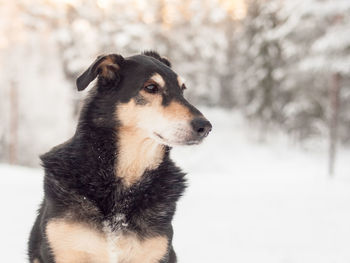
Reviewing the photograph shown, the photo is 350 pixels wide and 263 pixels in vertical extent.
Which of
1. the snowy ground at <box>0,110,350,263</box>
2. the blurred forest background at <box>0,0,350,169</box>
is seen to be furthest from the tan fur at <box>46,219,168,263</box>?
the blurred forest background at <box>0,0,350,169</box>

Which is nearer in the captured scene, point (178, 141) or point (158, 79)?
point (178, 141)

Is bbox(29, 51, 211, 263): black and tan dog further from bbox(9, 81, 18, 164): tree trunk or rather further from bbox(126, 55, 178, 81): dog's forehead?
bbox(9, 81, 18, 164): tree trunk

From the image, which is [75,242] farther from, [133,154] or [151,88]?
[151,88]

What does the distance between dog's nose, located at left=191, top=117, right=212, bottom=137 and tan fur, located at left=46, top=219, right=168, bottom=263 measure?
38.1 inches

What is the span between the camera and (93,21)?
3175 centimetres

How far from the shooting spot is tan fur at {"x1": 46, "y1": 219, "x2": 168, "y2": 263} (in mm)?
3172

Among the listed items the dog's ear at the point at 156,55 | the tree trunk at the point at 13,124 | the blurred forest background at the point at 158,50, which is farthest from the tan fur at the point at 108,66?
the tree trunk at the point at 13,124

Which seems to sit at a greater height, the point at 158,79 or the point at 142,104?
the point at 158,79

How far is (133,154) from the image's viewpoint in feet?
12.0

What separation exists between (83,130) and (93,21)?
1179 inches

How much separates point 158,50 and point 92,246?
2938cm

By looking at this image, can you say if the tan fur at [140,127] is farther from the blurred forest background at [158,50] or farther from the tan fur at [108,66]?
the blurred forest background at [158,50]

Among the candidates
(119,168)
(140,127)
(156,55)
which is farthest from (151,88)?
(156,55)

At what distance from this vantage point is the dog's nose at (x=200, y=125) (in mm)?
3416
